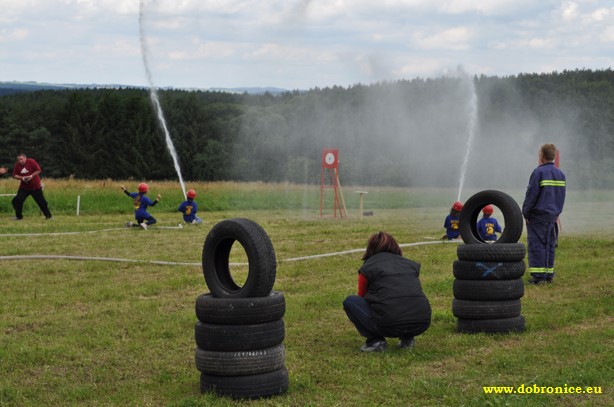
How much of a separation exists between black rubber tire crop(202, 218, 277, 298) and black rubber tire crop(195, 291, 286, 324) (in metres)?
0.10

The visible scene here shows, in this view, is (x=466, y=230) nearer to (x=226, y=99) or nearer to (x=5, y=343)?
(x=5, y=343)

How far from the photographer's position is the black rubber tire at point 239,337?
705 centimetres

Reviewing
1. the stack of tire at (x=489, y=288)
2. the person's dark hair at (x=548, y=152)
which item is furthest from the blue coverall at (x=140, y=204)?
the stack of tire at (x=489, y=288)

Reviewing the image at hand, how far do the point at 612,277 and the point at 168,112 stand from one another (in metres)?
62.0

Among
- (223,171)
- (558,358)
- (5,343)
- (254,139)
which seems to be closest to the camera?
(558,358)

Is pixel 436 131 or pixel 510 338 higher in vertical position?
pixel 436 131

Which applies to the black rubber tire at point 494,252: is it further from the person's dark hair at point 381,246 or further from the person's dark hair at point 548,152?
the person's dark hair at point 548,152

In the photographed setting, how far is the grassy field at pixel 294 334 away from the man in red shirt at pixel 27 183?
5.48 m

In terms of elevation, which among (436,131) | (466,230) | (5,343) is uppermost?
(436,131)

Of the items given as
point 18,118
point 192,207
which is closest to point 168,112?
point 18,118

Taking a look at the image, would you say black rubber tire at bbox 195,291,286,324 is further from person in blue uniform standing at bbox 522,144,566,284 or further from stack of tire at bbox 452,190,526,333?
person in blue uniform standing at bbox 522,144,566,284

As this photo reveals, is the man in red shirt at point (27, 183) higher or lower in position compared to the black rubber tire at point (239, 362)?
higher

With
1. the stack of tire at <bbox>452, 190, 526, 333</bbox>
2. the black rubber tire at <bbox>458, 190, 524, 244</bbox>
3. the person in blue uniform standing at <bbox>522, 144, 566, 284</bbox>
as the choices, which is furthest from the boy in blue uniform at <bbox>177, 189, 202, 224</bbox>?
the stack of tire at <bbox>452, 190, 526, 333</bbox>

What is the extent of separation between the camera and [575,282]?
13469 millimetres
